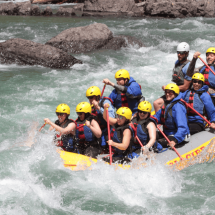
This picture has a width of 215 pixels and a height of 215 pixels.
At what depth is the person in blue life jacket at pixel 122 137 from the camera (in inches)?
176

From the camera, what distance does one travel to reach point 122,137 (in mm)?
4555

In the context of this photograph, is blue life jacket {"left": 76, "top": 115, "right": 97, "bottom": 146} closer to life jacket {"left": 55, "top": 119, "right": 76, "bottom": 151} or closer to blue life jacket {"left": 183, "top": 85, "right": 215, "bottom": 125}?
life jacket {"left": 55, "top": 119, "right": 76, "bottom": 151}

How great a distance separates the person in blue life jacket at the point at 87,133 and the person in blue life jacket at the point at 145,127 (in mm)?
606

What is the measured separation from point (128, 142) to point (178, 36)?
11.5m

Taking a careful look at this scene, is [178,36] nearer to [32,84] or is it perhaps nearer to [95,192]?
[32,84]

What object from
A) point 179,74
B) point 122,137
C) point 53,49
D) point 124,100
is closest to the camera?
point 122,137

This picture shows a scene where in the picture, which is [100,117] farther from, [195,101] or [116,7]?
[116,7]

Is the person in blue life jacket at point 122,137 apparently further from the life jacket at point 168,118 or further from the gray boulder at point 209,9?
the gray boulder at point 209,9

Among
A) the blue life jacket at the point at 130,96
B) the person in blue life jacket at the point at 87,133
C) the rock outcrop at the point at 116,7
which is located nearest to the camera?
the person in blue life jacket at the point at 87,133

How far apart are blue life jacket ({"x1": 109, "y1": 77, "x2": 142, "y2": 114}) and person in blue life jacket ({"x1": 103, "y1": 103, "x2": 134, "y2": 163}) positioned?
806 millimetres

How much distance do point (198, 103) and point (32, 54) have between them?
23.8 ft

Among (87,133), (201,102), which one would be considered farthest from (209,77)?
(87,133)

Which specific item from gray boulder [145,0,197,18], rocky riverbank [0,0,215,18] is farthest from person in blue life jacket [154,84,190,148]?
rocky riverbank [0,0,215,18]

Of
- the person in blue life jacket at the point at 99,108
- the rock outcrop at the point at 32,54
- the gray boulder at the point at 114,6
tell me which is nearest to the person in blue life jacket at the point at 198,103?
the person in blue life jacket at the point at 99,108
